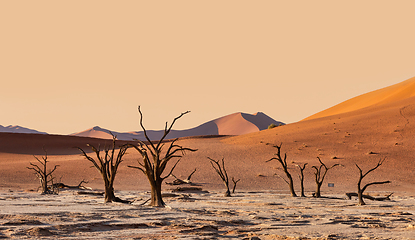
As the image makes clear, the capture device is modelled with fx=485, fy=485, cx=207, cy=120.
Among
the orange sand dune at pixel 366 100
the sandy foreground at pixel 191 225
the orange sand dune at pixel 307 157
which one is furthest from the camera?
the orange sand dune at pixel 366 100

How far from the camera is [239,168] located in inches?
1260

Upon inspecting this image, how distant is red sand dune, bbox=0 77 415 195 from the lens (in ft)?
93.9

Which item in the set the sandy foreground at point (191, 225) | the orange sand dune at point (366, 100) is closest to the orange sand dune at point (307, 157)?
the sandy foreground at point (191, 225)

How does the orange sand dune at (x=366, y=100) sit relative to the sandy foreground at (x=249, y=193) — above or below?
above

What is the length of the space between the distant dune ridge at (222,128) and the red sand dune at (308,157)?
95.7 metres

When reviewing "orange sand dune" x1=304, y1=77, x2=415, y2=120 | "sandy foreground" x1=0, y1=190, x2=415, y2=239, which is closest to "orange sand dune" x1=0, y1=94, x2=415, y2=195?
"sandy foreground" x1=0, y1=190, x2=415, y2=239

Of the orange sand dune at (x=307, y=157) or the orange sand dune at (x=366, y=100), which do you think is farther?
the orange sand dune at (x=366, y=100)

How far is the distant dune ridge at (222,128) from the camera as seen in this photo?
480 feet

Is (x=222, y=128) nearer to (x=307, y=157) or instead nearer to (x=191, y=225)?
(x=307, y=157)

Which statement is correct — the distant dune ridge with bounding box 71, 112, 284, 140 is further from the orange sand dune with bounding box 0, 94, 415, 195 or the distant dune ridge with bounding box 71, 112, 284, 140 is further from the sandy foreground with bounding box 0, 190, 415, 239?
the sandy foreground with bounding box 0, 190, 415, 239

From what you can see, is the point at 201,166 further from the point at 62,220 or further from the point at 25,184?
the point at 62,220

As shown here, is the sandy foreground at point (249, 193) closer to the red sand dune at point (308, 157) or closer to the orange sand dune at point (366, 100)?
the red sand dune at point (308, 157)

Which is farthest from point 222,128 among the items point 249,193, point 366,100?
point 249,193

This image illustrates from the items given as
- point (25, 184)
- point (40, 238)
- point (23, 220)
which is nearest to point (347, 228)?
point (40, 238)
